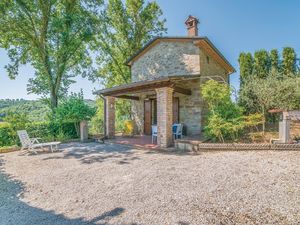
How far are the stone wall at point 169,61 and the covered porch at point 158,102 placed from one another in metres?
0.97

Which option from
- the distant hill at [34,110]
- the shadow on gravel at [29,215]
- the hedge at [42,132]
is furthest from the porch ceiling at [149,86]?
the shadow on gravel at [29,215]

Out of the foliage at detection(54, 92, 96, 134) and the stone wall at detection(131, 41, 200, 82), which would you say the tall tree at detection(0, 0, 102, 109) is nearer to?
the foliage at detection(54, 92, 96, 134)

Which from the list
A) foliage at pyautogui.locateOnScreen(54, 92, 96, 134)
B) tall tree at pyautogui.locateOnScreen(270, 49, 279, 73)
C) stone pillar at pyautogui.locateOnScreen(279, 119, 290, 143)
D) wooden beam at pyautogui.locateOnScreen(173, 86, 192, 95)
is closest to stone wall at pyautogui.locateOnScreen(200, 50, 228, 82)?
wooden beam at pyautogui.locateOnScreen(173, 86, 192, 95)

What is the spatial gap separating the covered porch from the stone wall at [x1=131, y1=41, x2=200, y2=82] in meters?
0.97

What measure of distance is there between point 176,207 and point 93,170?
10.9ft

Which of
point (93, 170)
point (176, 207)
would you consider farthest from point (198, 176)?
point (93, 170)

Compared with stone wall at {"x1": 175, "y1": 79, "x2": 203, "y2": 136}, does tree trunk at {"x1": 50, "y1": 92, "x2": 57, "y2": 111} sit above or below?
above

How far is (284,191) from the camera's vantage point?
388 cm

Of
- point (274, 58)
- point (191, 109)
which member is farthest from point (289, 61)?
point (191, 109)

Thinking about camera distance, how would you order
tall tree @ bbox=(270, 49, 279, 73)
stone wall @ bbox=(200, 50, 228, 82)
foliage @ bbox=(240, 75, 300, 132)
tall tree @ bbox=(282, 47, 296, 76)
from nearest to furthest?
foliage @ bbox=(240, 75, 300, 132) < stone wall @ bbox=(200, 50, 228, 82) < tall tree @ bbox=(282, 47, 296, 76) < tall tree @ bbox=(270, 49, 279, 73)

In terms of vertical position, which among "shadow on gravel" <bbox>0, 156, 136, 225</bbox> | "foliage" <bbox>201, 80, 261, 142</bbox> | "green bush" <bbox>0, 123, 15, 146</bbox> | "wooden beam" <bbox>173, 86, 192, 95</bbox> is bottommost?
"shadow on gravel" <bbox>0, 156, 136, 225</bbox>

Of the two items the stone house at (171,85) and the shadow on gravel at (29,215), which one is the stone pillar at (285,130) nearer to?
the stone house at (171,85)

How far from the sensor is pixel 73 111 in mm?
12086

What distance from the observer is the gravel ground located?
3.19 meters
